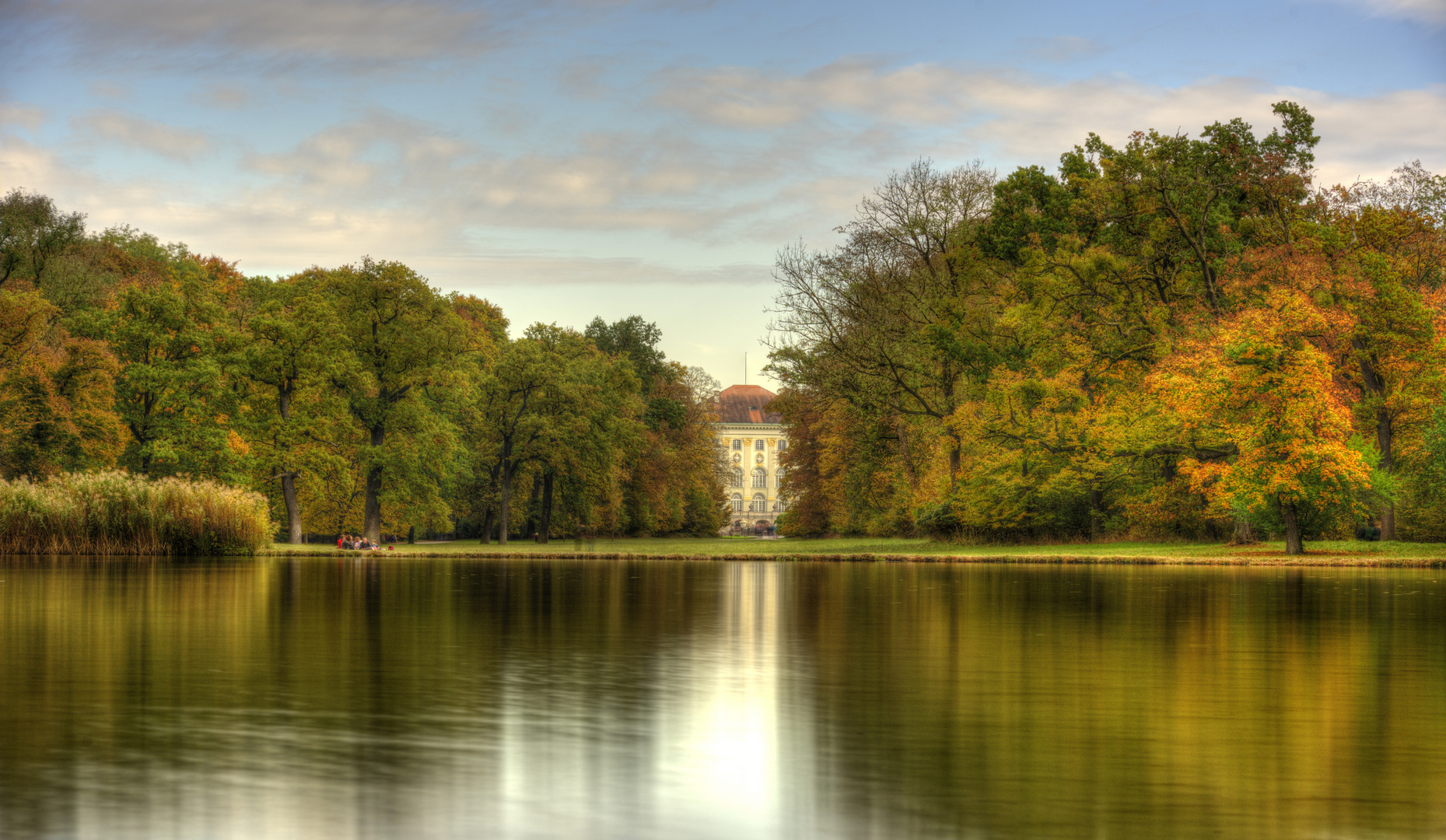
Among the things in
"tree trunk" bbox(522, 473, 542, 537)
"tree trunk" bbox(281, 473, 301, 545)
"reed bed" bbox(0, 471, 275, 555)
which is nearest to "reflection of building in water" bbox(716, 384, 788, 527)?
"tree trunk" bbox(522, 473, 542, 537)

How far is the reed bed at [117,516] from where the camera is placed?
30922mm

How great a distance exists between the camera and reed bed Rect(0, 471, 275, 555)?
30.9m

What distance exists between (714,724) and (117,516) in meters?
29.0

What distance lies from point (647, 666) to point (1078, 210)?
1447 inches

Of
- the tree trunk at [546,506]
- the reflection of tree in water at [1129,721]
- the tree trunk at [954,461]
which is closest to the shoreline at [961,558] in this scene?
the tree trunk at [954,461]

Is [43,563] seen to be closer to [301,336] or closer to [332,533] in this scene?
[301,336]

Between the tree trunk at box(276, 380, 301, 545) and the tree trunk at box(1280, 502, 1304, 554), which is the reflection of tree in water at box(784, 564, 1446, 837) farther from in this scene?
the tree trunk at box(276, 380, 301, 545)

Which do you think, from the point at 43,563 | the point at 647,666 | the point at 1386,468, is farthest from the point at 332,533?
the point at 647,666

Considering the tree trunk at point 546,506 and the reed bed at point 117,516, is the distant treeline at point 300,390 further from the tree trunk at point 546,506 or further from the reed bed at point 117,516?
the reed bed at point 117,516

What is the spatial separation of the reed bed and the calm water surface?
17.9 metres

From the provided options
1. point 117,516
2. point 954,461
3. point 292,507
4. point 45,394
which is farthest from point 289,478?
point 954,461

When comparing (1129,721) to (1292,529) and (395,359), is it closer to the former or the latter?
(1292,529)

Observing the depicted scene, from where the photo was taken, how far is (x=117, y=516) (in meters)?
31.5

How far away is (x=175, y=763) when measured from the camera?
5750 millimetres
